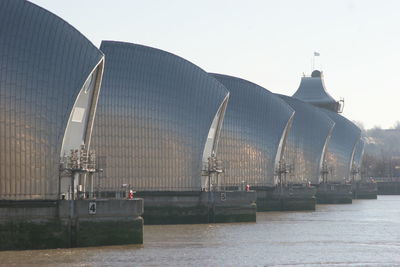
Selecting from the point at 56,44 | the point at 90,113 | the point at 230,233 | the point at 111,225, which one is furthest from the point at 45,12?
the point at 230,233

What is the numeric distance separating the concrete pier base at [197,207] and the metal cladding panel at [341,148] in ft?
268

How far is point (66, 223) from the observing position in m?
68.2

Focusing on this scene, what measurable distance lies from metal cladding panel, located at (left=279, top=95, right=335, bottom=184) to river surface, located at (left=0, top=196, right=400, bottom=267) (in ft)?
175

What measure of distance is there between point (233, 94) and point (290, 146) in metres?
27.9

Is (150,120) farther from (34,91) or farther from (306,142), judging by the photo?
(306,142)

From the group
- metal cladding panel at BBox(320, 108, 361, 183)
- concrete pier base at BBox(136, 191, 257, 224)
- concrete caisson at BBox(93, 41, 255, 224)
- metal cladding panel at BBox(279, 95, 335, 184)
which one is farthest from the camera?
metal cladding panel at BBox(320, 108, 361, 183)

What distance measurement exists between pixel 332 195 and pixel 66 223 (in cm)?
10112

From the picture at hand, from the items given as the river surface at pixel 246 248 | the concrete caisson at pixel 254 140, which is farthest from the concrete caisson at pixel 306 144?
the river surface at pixel 246 248

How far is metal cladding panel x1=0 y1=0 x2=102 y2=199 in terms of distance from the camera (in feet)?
235

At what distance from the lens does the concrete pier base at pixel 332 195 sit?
538ft

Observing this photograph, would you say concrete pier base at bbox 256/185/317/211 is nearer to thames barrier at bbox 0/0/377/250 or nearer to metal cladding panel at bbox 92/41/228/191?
thames barrier at bbox 0/0/377/250

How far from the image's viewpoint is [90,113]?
3172 inches

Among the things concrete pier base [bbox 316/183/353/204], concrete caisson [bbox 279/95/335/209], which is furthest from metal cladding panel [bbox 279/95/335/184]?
concrete pier base [bbox 316/183/353/204]

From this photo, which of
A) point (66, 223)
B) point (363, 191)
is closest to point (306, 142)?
point (363, 191)
